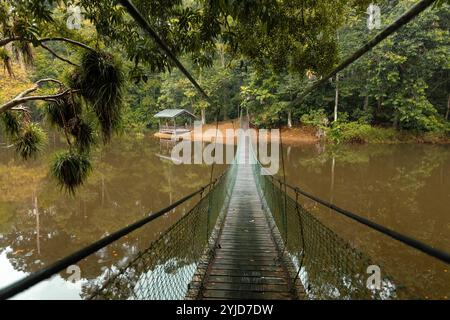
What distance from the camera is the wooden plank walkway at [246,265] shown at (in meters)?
2.00

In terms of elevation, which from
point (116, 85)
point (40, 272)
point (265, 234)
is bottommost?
point (265, 234)

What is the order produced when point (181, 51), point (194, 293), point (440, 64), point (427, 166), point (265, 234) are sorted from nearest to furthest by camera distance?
point (194, 293), point (181, 51), point (265, 234), point (427, 166), point (440, 64)

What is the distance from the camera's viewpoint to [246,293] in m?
1.99

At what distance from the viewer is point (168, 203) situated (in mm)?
6781

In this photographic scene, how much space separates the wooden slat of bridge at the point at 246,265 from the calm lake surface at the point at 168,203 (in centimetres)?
160

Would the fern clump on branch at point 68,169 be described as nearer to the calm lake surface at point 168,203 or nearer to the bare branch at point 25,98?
the bare branch at point 25,98

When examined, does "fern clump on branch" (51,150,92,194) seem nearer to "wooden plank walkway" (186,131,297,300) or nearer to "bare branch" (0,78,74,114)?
"bare branch" (0,78,74,114)

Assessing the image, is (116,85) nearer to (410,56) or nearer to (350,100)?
(410,56)

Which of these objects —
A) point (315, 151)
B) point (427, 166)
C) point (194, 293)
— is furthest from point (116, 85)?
point (315, 151)

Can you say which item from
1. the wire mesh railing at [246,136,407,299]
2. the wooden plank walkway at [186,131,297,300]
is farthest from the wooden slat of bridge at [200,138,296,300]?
the wire mesh railing at [246,136,407,299]

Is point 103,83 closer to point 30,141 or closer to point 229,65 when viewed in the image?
point 30,141

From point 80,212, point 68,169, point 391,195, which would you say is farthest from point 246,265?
point 391,195
